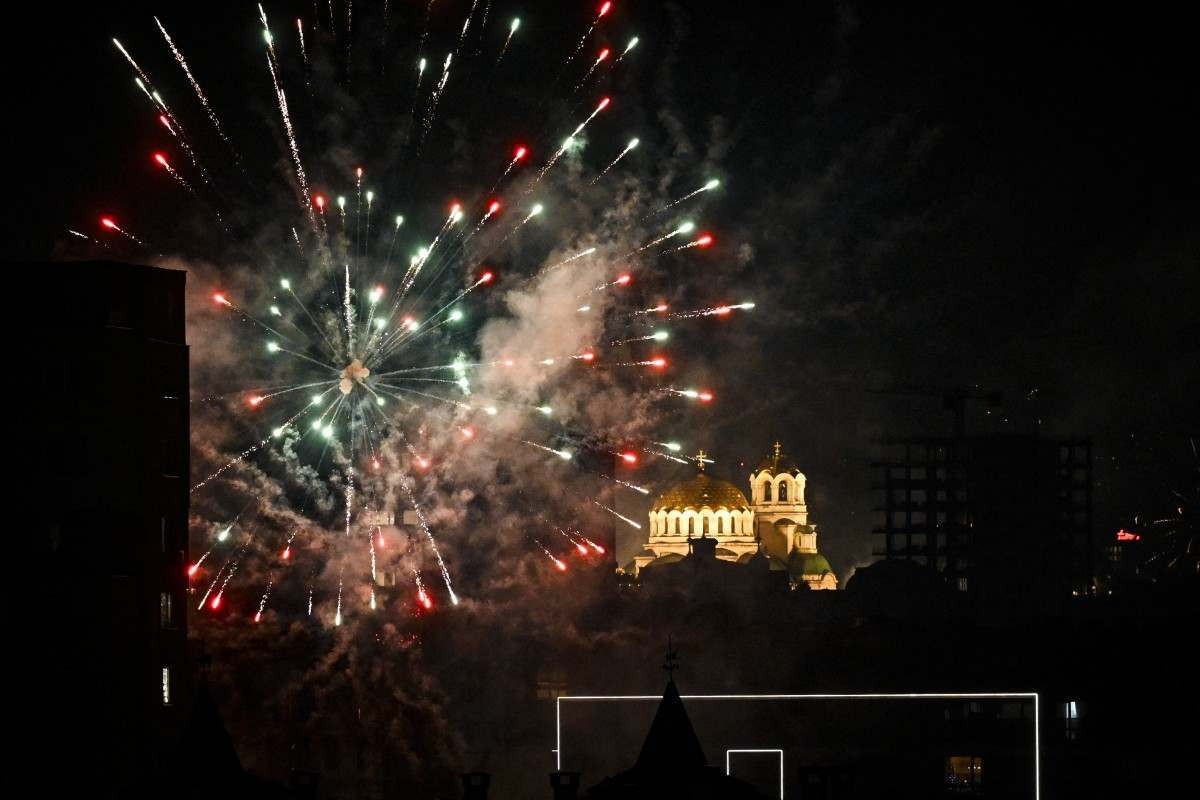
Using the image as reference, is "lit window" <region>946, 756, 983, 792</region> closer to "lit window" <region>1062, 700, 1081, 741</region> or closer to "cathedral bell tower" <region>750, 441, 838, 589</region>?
"lit window" <region>1062, 700, 1081, 741</region>

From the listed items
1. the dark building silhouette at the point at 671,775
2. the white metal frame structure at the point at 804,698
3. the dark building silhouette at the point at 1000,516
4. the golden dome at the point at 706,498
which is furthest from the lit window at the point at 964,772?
the dark building silhouette at the point at 1000,516

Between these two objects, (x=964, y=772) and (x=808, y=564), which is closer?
(x=964, y=772)

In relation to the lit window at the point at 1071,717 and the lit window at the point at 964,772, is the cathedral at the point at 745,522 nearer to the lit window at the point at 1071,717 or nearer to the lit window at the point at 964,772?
the lit window at the point at 1071,717

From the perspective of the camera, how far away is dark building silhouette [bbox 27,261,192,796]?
38.7 m

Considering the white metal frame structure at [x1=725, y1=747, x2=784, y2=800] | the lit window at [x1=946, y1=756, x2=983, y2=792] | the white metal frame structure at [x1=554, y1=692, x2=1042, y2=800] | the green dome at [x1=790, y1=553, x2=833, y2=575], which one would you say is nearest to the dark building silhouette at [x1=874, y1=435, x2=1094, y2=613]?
the green dome at [x1=790, y1=553, x2=833, y2=575]

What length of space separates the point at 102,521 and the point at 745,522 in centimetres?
7767

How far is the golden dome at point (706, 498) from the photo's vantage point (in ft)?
377

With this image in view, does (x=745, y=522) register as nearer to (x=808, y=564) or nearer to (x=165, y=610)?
(x=808, y=564)

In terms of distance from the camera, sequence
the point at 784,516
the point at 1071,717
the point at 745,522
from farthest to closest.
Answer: the point at 784,516 → the point at 745,522 → the point at 1071,717

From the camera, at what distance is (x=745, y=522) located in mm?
114812

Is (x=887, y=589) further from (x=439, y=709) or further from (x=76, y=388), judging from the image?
(x=76, y=388)

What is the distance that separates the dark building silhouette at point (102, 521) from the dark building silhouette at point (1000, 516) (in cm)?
8624

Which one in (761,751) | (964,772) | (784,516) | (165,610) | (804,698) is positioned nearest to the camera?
(165,610)

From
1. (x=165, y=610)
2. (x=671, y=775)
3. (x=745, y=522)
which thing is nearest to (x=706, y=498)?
(x=745, y=522)
